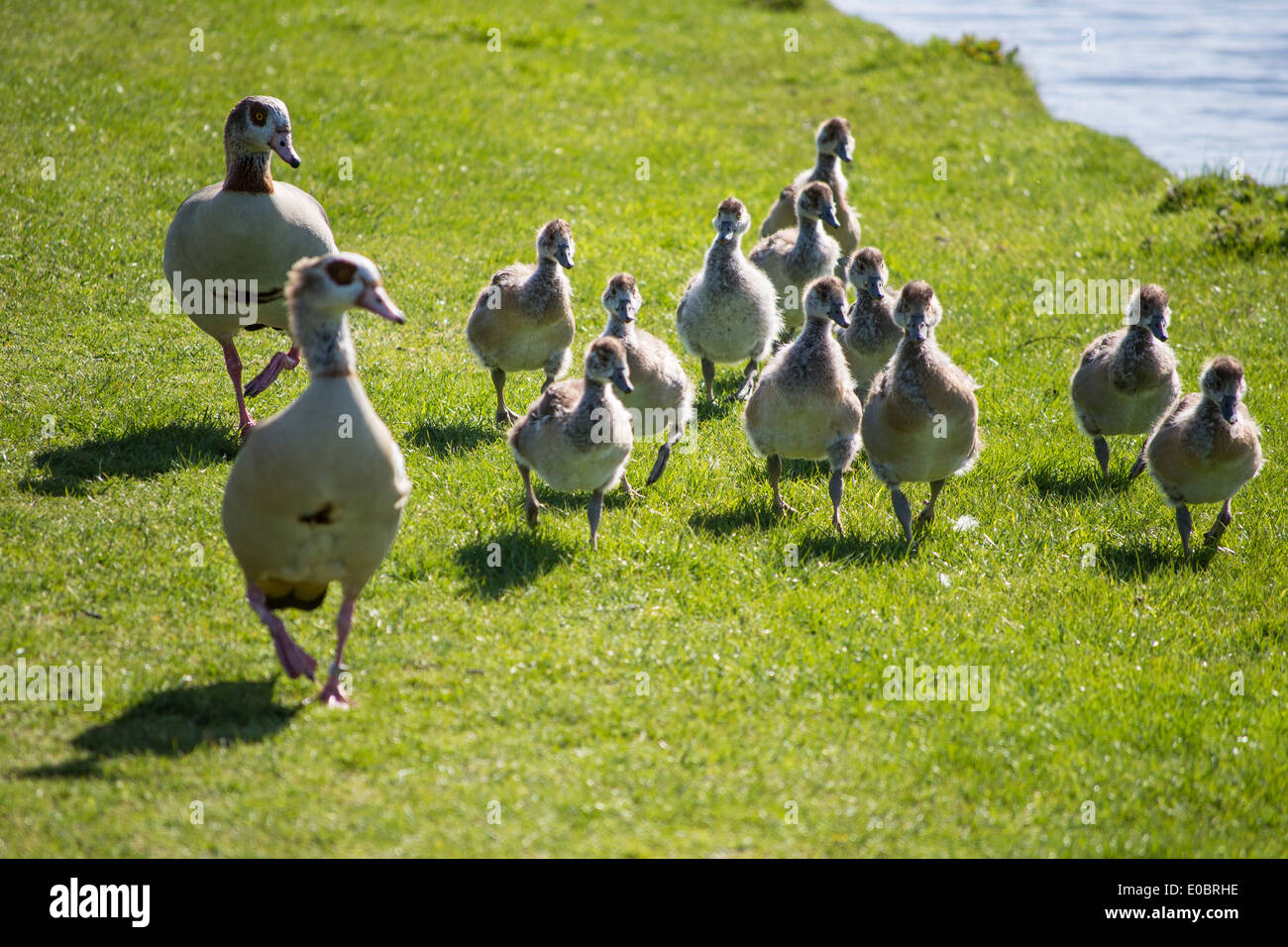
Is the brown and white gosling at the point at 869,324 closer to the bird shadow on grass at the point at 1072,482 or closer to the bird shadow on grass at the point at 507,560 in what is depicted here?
the bird shadow on grass at the point at 1072,482

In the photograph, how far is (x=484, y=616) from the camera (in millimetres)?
7480

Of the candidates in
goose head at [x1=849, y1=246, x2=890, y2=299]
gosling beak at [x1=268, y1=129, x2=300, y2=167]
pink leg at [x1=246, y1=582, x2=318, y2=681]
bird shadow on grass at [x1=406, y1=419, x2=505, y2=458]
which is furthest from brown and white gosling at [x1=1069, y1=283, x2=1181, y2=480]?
gosling beak at [x1=268, y1=129, x2=300, y2=167]

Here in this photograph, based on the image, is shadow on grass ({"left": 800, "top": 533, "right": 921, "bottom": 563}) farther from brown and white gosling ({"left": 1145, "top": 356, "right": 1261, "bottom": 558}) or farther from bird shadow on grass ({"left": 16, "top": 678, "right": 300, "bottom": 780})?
bird shadow on grass ({"left": 16, "top": 678, "right": 300, "bottom": 780})

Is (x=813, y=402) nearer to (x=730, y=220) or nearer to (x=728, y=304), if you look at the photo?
(x=728, y=304)

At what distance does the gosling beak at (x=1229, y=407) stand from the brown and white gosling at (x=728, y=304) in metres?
4.00

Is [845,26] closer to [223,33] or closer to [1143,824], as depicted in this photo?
[223,33]

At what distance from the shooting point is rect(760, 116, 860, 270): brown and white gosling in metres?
13.4

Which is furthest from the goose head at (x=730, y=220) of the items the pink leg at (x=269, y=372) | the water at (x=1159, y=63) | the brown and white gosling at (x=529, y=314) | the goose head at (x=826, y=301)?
the water at (x=1159, y=63)

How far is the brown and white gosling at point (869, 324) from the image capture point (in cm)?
1009

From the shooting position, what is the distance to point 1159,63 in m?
27.2

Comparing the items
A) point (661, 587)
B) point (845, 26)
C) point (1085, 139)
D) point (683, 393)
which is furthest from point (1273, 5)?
point (661, 587)
